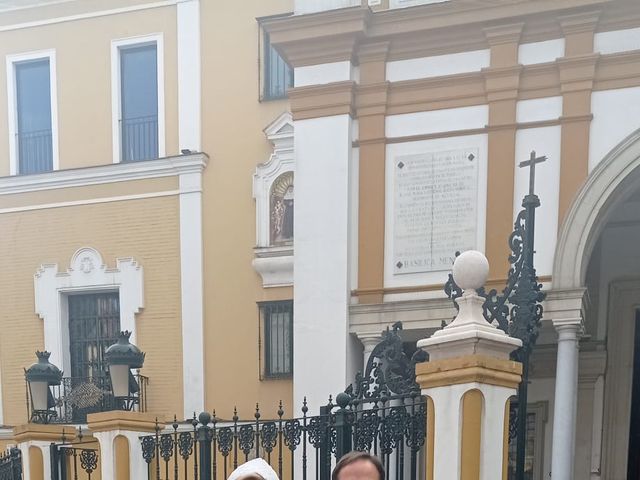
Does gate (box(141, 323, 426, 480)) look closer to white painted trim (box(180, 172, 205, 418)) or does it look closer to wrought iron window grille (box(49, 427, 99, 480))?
wrought iron window grille (box(49, 427, 99, 480))

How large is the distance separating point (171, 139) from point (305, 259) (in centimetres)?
510

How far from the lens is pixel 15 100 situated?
13.7 meters

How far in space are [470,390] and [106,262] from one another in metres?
9.53

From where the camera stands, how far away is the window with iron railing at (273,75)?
484 inches

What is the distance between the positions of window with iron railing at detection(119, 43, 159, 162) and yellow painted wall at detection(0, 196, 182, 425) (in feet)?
A: 3.25

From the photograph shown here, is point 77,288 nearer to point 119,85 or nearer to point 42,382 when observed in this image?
point 119,85

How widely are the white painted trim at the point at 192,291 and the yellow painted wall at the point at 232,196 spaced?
116 mm

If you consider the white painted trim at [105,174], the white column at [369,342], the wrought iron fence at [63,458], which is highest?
the white painted trim at [105,174]

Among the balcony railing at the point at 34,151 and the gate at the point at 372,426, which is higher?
the balcony railing at the point at 34,151

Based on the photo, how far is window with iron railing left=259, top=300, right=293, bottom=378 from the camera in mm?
12117

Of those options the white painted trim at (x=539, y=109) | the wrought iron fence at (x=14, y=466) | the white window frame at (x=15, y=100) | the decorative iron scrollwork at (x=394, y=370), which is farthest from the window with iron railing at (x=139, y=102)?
the decorative iron scrollwork at (x=394, y=370)

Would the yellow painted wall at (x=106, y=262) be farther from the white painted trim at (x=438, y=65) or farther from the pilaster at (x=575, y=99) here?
the pilaster at (x=575, y=99)

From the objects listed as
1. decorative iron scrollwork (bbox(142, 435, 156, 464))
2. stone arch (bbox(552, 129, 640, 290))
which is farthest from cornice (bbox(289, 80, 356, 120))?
decorative iron scrollwork (bbox(142, 435, 156, 464))

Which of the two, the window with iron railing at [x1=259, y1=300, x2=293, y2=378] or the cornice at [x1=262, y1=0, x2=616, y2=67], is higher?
the cornice at [x1=262, y1=0, x2=616, y2=67]
